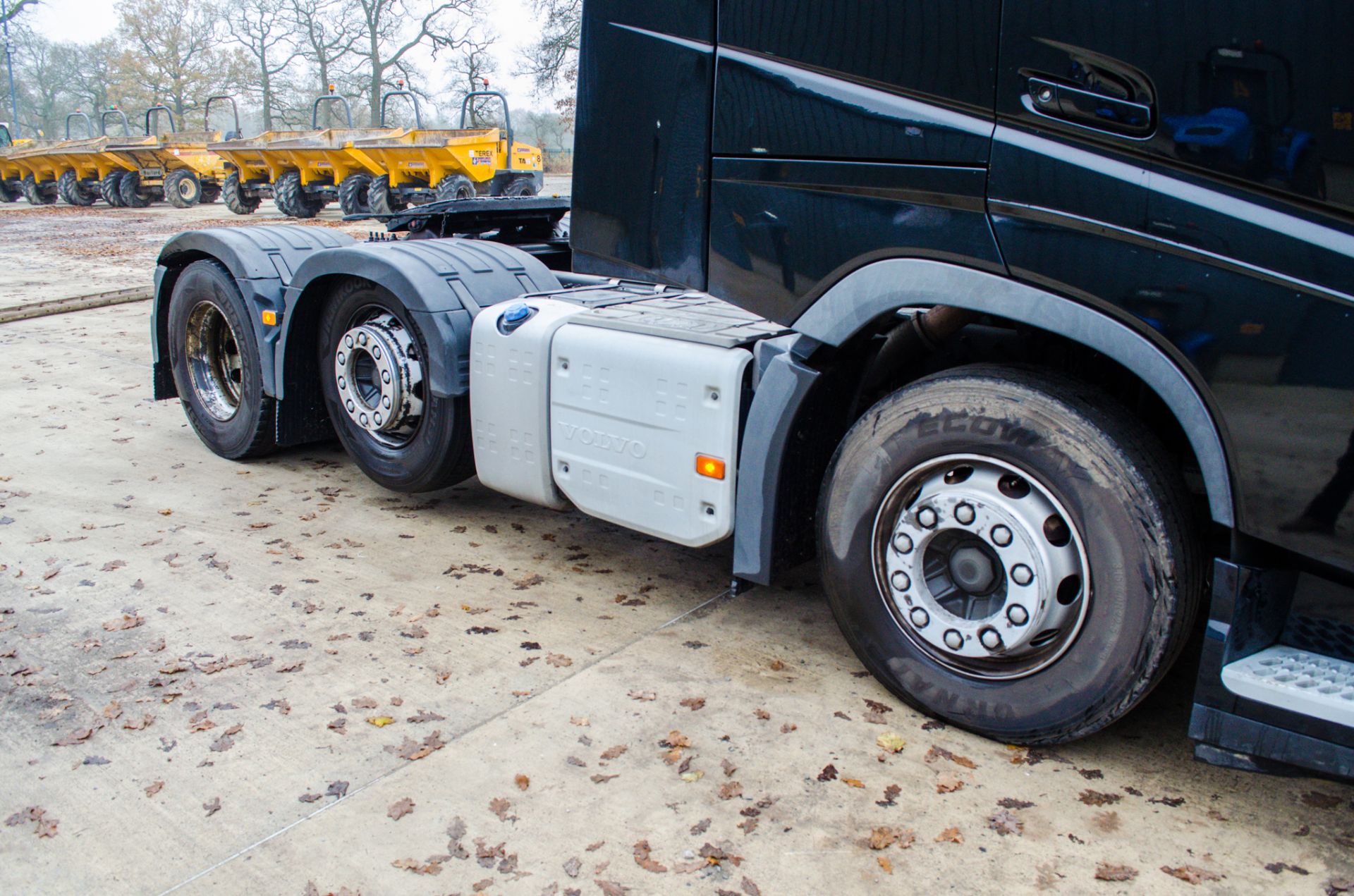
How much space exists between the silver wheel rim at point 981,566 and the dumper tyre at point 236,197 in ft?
90.0

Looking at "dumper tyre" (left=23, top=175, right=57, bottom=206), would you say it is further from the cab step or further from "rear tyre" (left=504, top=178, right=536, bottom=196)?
the cab step

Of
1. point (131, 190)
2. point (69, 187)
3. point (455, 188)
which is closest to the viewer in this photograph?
point (455, 188)

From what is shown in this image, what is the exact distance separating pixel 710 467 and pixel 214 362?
12.3ft

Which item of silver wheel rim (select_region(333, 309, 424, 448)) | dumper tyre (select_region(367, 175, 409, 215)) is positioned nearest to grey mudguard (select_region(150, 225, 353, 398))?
silver wheel rim (select_region(333, 309, 424, 448))

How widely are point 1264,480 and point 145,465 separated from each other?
5334mm

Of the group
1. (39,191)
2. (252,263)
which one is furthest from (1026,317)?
(39,191)

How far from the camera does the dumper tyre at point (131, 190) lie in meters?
31.0

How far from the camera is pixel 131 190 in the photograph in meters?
31.0

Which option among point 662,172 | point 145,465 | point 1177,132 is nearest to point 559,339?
point 662,172

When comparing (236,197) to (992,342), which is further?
(236,197)

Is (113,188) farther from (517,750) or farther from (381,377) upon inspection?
(517,750)

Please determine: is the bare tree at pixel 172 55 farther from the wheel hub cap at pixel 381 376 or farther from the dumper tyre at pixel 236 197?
the wheel hub cap at pixel 381 376

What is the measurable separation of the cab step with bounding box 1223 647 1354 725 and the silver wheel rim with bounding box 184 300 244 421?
508 centimetres

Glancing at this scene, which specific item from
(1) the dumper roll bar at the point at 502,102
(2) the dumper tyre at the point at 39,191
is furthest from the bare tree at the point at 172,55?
(1) the dumper roll bar at the point at 502,102
